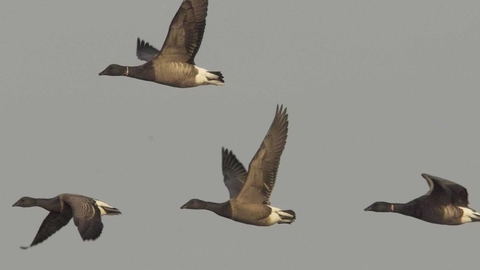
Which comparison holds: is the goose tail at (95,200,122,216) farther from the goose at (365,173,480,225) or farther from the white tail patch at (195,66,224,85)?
the goose at (365,173,480,225)

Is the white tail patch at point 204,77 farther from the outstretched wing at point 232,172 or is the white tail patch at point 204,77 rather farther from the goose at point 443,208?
the goose at point 443,208

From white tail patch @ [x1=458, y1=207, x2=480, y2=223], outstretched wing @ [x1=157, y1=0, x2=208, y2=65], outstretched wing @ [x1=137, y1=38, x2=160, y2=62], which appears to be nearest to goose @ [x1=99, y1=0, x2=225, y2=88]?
outstretched wing @ [x1=157, y1=0, x2=208, y2=65]

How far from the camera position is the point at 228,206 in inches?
1345

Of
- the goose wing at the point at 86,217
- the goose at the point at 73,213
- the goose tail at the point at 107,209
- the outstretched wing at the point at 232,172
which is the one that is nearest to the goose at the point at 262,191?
the goose tail at the point at 107,209

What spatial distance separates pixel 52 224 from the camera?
35406 millimetres

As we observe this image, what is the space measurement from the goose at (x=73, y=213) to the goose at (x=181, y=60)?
3400 millimetres

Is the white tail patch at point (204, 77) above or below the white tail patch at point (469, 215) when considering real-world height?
above

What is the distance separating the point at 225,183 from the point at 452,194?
19.8ft

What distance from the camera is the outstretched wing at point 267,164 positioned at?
→ 110ft

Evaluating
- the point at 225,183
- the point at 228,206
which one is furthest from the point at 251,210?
the point at 225,183

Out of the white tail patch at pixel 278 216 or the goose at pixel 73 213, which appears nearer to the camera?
the goose at pixel 73 213

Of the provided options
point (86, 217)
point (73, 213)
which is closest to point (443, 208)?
point (86, 217)

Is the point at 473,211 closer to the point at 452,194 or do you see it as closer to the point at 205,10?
the point at 452,194

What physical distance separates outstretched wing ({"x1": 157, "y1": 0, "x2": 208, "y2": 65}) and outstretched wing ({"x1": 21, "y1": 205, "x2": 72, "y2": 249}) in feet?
14.7
